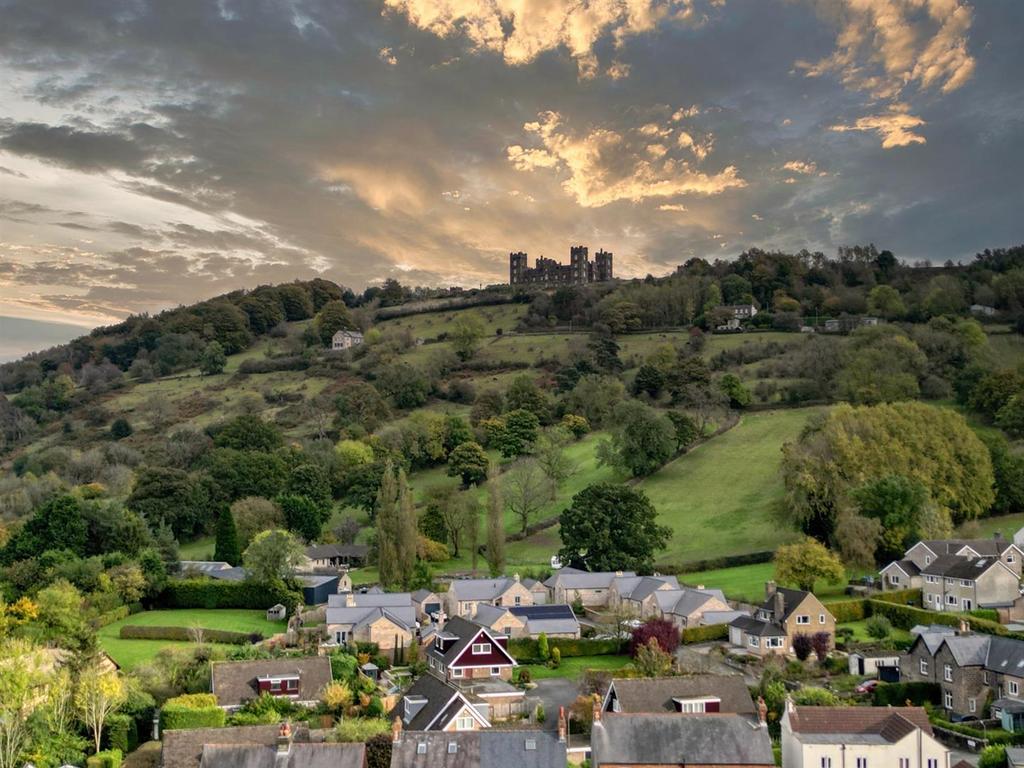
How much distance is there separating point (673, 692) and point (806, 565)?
19190 millimetres

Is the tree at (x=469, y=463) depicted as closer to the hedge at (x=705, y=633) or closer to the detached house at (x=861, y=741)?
the hedge at (x=705, y=633)

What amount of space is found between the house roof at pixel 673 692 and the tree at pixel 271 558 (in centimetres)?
2923

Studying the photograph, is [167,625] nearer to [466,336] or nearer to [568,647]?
[568,647]

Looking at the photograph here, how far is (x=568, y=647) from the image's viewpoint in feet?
168

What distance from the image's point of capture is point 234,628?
5516 centimetres

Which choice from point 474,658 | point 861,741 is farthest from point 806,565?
point 861,741

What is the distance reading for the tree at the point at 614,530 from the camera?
6350 centimetres

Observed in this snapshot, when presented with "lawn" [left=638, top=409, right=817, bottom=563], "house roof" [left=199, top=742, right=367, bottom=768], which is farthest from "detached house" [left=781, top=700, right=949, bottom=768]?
"lawn" [left=638, top=409, right=817, bottom=563]

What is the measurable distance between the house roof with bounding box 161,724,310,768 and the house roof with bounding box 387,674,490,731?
5.38m

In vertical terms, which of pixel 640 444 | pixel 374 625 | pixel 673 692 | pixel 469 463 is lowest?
pixel 673 692

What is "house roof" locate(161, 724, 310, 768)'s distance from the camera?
108 ft

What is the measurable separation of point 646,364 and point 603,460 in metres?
25.5

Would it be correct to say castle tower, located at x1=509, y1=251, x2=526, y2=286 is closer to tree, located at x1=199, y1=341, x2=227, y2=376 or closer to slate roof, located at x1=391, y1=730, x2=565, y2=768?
tree, located at x1=199, y1=341, x2=227, y2=376

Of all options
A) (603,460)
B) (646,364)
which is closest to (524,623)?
(603,460)
